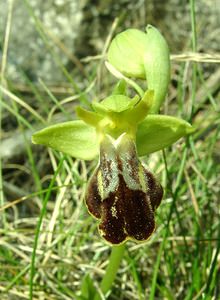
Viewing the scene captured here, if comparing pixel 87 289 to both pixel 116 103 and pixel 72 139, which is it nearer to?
pixel 72 139

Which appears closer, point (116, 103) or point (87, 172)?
point (116, 103)

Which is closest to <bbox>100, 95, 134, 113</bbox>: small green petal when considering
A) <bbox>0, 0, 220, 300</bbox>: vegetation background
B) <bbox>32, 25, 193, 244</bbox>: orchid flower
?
<bbox>32, 25, 193, 244</bbox>: orchid flower

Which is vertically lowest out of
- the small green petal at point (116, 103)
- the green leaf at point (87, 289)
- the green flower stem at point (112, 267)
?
the green leaf at point (87, 289)

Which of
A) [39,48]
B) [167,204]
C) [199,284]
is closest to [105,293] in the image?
[199,284]

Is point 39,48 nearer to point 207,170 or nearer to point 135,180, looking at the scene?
point 207,170

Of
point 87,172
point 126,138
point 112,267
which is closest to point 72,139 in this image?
point 126,138

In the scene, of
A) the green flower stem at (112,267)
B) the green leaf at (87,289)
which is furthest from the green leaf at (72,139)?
the green leaf at (87,289)

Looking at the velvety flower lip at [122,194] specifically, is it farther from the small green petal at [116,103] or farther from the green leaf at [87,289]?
the green leaf at [87,289]
